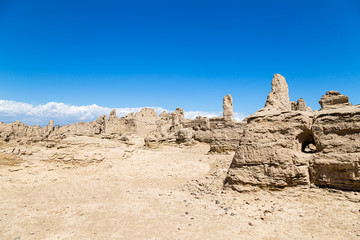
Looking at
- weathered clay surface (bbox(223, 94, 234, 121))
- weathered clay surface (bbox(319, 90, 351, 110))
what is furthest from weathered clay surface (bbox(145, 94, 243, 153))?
weathered clay surface (bbox(319, 90, 351, 110))

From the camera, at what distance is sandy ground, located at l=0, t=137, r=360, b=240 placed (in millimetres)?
5113

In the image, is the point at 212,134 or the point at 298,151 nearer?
the point at 298,151

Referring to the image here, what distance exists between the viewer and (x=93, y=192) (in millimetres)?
8508

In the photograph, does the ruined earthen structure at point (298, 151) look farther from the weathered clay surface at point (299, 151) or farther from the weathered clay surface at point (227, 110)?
the weathered clay surface at point (227, 110)

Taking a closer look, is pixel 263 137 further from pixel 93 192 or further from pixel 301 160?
pixel 93 192

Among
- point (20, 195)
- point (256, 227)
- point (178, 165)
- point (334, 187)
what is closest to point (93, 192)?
point (20, 195)

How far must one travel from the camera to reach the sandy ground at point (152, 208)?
511cm

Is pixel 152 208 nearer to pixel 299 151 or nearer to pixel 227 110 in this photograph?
pixel 299 151

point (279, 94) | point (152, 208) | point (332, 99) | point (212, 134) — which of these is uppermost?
point (332, 99)

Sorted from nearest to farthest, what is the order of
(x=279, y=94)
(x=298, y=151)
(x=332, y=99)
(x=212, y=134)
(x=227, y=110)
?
(x=298, y=151) → (x=279, y=94) → (x=332, y=99) → (x=212, y=134) → (x=227, y=110)

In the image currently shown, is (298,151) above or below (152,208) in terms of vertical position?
above

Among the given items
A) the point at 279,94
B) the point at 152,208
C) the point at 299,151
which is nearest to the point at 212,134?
the point at 279,94

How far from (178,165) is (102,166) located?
A: 4.06m

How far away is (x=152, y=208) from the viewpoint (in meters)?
6.80
